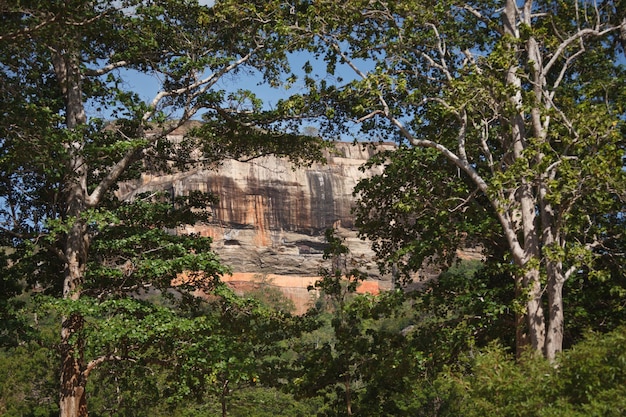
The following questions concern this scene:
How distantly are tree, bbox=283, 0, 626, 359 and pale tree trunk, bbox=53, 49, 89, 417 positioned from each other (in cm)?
328

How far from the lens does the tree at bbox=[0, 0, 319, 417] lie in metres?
7.82

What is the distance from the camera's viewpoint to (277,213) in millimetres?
54562

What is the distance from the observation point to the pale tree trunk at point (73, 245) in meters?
8.23

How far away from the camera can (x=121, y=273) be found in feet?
27.7

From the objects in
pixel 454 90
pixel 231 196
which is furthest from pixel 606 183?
pixel 231 196

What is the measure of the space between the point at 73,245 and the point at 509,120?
6.64 meters

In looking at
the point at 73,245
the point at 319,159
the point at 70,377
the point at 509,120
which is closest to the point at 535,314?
the point at 509,120

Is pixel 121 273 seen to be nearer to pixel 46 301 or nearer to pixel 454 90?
pixel 46 301

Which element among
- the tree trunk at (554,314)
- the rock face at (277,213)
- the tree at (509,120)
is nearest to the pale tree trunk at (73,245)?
the tree at (509,120)

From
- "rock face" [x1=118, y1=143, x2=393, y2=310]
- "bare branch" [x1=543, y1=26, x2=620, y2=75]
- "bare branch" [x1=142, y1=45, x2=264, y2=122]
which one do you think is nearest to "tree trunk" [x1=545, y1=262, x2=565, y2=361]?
"bare branch" [x1=543, y1=26, x2=620, y2=75]

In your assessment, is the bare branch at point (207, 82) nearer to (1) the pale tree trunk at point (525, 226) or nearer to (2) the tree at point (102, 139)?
(2) the tree at point (102, 139)

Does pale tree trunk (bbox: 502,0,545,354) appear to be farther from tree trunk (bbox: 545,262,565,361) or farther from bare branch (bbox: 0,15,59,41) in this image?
bare branch (bbox: 0,15,59,41)

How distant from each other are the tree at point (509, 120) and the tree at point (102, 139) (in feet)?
4.46

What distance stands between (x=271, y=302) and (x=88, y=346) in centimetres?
4785
